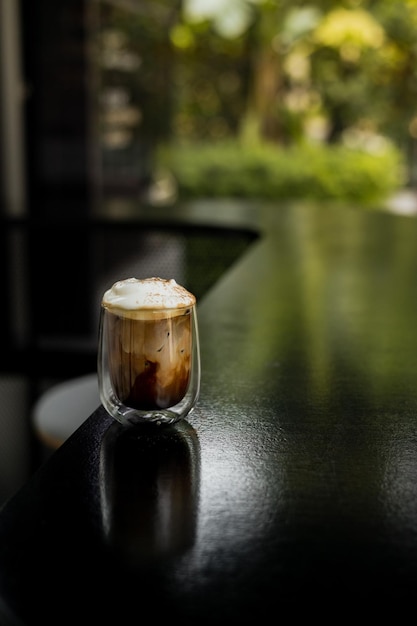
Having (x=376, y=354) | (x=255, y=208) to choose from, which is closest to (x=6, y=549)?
(x=376, y=354)

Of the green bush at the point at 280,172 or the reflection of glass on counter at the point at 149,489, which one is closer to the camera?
the reflection of glass on counter at the point at 149,489

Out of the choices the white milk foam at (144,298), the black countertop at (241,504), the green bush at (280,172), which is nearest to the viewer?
the black countertop at (241,504)

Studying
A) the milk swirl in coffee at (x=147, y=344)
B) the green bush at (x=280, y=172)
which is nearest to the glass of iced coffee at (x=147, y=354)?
the milk swirl in coffee at (x=147, y=344)

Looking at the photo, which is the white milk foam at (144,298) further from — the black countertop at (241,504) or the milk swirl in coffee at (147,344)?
the black countertop at (241,504)

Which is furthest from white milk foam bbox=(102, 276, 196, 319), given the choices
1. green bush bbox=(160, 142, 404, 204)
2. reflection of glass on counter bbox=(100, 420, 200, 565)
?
green bush bbox=(160, 142, 404, 204)

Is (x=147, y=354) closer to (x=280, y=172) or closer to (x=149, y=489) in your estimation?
(x=149, y=489)

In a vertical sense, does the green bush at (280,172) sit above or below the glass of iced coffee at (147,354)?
below
